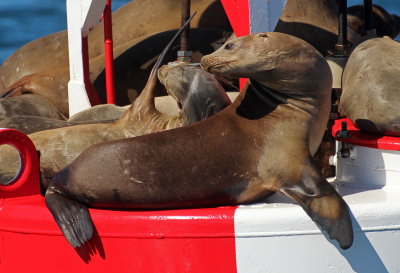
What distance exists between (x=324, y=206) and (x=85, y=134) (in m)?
1.45

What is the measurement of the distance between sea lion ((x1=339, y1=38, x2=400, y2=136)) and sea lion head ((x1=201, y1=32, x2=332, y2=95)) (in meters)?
0.34

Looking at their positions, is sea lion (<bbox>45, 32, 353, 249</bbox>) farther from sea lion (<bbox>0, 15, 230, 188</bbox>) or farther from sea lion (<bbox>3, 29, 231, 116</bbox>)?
sea lion (<bbox>3, 29, 231, 116</bbox>)

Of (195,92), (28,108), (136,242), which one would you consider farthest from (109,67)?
(136,242)

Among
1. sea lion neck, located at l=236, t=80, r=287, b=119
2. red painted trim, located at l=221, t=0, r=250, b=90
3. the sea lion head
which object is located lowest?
sea lion neck, located at l=236, t=80, r=287, b=119

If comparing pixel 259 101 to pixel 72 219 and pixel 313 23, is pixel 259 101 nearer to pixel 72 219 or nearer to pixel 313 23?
pixel 72 219

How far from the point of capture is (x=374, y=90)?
300cm

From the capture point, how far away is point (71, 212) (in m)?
2.75

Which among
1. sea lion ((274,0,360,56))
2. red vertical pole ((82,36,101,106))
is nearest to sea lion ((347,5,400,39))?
sea lion ((274,0,360,56))

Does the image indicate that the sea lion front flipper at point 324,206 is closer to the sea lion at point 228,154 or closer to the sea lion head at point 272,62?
the sea lion at point 228,154

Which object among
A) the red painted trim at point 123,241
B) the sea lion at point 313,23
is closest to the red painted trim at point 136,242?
the red painted trim at point 123,241

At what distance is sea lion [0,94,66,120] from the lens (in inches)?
186

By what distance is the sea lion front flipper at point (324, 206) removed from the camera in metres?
2.53

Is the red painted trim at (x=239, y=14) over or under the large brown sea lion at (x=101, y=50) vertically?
over

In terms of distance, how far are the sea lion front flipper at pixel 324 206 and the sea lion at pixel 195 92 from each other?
0.82m
